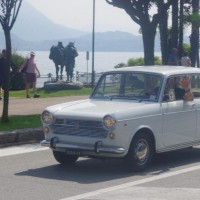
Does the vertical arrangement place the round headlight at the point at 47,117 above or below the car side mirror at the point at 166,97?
below

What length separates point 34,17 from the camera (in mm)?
110062

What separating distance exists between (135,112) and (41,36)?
4435 inches

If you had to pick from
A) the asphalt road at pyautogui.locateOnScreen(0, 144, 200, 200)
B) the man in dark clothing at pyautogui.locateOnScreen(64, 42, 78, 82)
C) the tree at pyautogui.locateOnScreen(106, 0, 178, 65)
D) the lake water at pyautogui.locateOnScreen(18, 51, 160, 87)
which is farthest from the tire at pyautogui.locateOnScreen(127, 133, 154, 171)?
the man in dark clothing at pyautogui.locateOnScreen(64, 42, 78, 82)

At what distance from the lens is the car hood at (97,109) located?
1198cm

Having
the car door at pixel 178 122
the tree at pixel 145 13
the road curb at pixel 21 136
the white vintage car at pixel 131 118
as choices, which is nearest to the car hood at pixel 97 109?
the white vintage car at pixel 131 118

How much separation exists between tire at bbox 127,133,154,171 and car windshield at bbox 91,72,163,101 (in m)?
0.86

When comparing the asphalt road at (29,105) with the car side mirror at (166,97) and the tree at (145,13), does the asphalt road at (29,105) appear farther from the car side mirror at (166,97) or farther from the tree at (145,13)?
the car side mirror at (166,97)

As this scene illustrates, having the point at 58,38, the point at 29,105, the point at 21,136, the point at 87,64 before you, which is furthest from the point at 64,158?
the point at 58,38

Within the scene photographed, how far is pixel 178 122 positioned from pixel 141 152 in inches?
42.2

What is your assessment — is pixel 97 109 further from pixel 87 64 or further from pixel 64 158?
pixel 87 64

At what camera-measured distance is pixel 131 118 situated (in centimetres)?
1200

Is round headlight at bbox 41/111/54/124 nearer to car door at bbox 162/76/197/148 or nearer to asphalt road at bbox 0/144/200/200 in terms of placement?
asphalt road at bbox 0/144/200/200

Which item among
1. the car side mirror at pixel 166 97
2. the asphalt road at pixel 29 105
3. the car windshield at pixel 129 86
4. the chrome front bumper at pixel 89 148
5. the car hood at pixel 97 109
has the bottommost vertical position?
the chrome front bumper at pixel 89 148

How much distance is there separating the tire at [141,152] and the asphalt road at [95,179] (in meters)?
0.13
